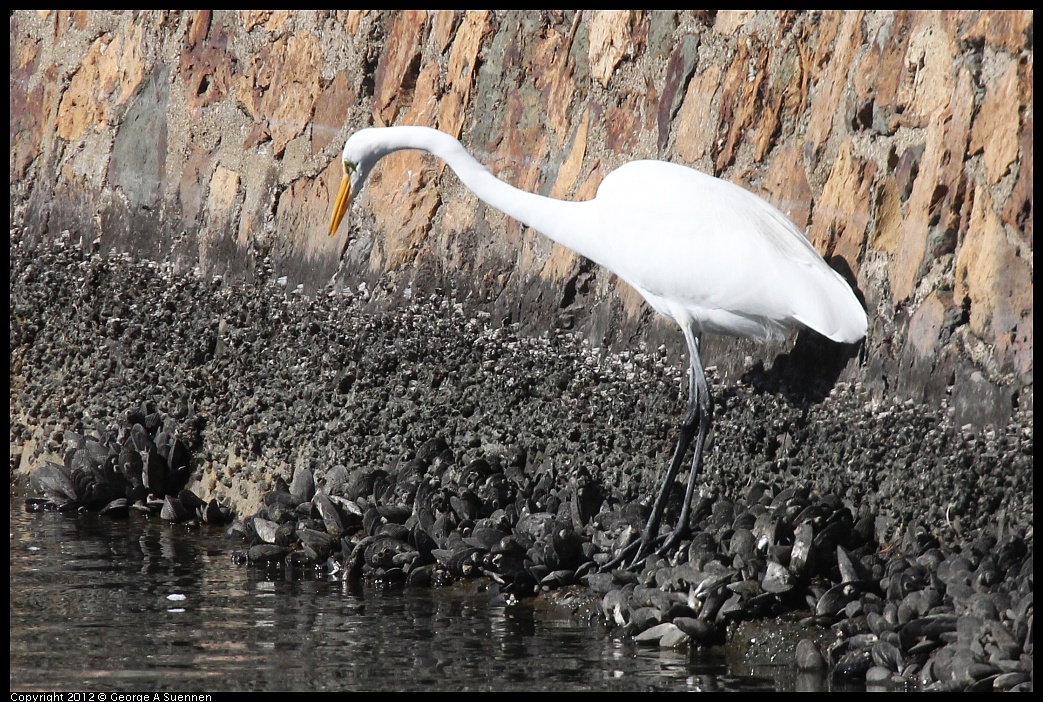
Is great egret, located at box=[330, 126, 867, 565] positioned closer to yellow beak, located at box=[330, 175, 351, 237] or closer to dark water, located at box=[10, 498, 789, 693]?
yellow beak, located at box=[330, 175, 351, 237]

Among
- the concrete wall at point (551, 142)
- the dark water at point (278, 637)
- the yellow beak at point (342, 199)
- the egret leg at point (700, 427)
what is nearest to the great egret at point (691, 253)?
the egret leg at point (700, 427)

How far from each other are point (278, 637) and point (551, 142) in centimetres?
236

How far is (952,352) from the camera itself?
13.3 feet

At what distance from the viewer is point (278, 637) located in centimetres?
396

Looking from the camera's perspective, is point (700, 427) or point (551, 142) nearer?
point (700, 427)

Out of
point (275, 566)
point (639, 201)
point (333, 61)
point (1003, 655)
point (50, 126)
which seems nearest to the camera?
point (1003, 655)

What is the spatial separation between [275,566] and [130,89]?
299 centimetres

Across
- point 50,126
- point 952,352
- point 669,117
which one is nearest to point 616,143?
point 669,117

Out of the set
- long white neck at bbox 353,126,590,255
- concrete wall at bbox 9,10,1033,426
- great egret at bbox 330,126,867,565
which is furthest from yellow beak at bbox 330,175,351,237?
concrete wall at bbox 9,10,1033,426

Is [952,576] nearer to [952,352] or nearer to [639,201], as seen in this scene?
[952,352]

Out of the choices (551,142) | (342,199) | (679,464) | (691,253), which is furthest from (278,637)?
(551,142)

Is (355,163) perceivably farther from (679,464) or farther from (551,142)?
(679,464)

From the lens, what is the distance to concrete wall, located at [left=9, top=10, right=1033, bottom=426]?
4090mm

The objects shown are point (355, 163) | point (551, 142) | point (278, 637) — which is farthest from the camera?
point (551, 142)
